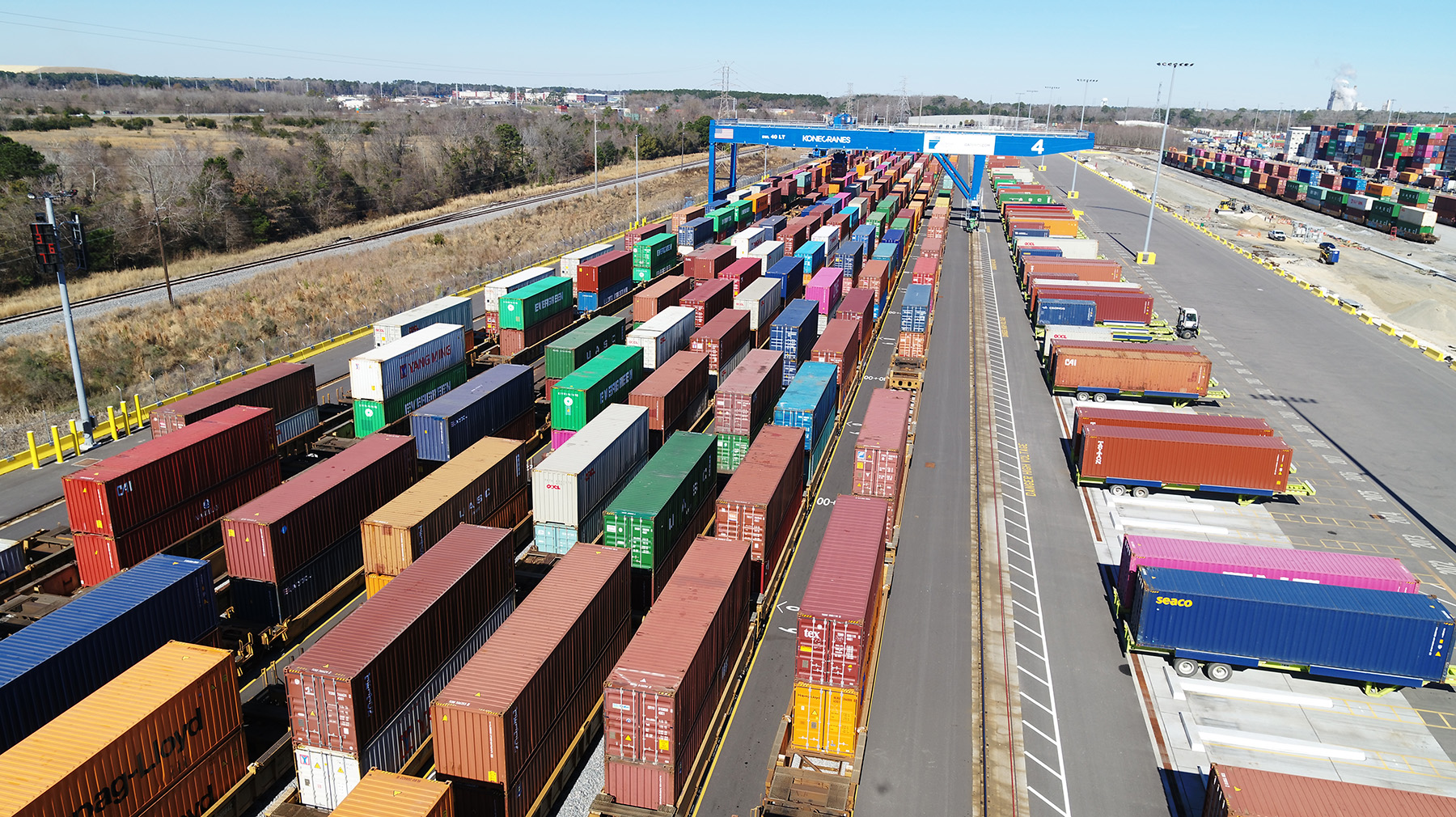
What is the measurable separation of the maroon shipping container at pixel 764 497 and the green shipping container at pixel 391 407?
57.8 ft

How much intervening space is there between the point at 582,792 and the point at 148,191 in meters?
96.9

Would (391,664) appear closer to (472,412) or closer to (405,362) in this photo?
(472,412)

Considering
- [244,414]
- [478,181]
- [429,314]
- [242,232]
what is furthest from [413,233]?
[244,414]

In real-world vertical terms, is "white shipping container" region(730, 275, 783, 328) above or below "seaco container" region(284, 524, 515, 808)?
above

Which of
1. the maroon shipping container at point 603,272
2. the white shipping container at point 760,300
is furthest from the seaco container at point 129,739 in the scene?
the maroon shipping container at point 603,272

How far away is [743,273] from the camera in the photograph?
207 feet

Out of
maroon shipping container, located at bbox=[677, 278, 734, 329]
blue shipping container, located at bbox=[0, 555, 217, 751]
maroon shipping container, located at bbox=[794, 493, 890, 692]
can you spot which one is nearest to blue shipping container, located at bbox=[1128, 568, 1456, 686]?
maroon shipping container, located at bbox=[794, 493, 890, 692]

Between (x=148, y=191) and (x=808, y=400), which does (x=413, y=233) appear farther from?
(x=808, y=400)

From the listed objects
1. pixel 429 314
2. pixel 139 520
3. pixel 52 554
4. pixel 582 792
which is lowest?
pixel 582 792

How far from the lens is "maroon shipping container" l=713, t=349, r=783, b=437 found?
36875 mm

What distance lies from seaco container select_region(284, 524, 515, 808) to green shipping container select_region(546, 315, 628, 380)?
1958 cm

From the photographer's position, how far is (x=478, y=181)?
487 ft

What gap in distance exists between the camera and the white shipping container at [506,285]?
56.9 metres

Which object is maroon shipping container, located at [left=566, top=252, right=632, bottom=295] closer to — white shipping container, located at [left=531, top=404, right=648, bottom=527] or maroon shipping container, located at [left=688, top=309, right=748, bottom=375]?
maroon shipping container, located at [left=688, top=309, right=748, bottom=375]
